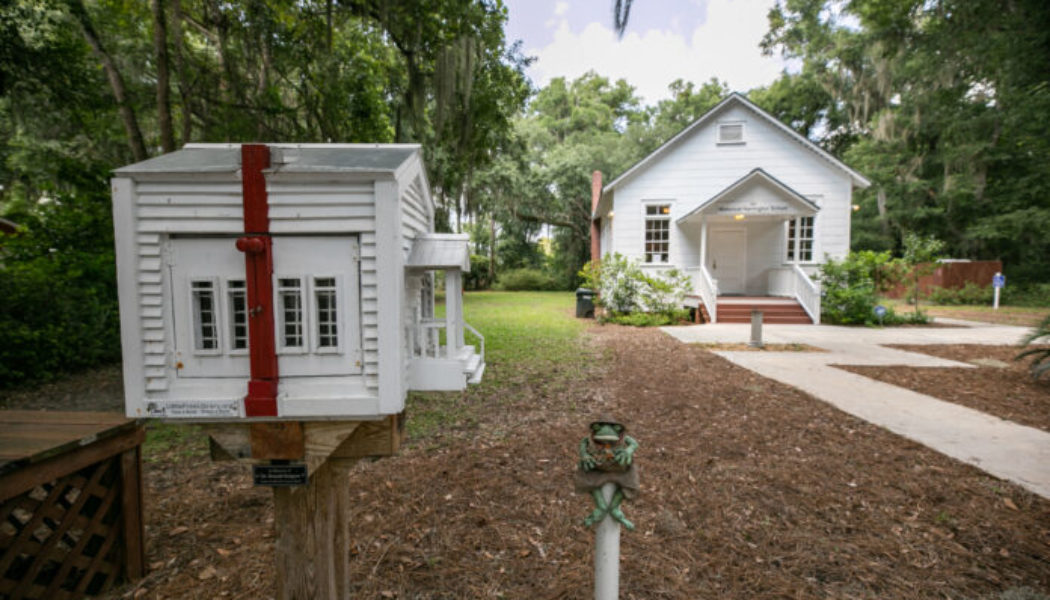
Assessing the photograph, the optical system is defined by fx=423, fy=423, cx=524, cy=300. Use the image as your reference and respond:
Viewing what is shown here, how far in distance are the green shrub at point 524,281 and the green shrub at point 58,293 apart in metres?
18.4

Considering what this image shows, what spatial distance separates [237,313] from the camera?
1365 millimetres

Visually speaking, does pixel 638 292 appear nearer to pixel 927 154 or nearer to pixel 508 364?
pixel 508 364

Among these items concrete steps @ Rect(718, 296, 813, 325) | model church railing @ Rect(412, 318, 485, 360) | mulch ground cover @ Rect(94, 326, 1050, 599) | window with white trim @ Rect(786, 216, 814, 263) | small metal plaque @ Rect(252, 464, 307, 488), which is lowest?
mulch ground cover @ Rect(94, 326, 1050, 599)

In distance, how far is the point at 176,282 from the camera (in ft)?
4.24

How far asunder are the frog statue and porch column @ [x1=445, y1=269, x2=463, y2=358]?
30.2 inches

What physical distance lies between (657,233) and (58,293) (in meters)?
12.7

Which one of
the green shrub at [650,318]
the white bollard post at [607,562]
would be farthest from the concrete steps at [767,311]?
the white bollard post at [607,562]

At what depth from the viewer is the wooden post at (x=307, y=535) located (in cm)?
160

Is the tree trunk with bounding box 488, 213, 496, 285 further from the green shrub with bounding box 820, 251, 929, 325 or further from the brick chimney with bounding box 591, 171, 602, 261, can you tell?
the green shrub with bounding box 820, 251, 929, 325

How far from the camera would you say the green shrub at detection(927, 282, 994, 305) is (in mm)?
16406

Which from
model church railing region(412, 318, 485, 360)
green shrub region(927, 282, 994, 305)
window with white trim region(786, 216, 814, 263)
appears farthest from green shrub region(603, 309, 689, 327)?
green shrub region(927, 282, 994, 305)

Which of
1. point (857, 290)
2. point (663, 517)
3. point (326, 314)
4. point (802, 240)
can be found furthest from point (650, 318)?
point (326, 314)

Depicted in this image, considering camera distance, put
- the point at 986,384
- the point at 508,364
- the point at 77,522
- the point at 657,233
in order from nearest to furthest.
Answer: the point at 77,522 < the point at 986,384 < the point at 508,364 < the point at 657,233

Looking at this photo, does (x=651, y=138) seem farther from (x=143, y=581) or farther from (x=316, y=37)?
(x=143, y=581)
